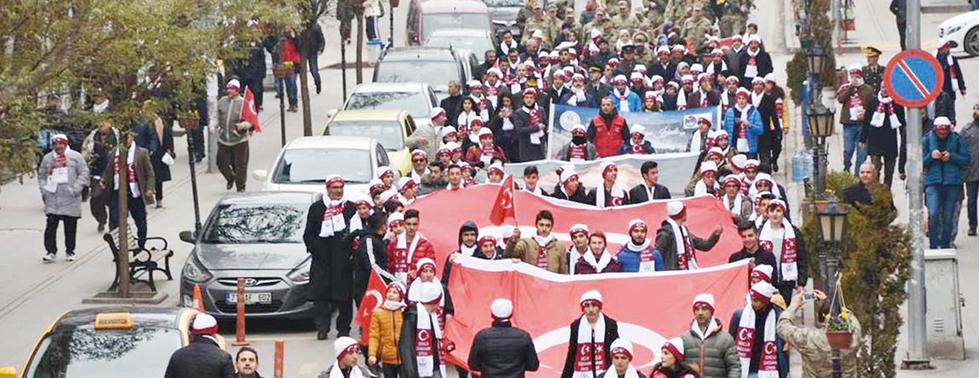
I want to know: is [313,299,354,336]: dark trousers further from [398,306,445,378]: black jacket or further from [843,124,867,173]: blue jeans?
[843,124,867,173]: blue jeans

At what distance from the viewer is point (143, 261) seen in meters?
26.0

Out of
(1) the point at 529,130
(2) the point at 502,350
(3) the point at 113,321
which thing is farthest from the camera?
(1) the point at 529,130

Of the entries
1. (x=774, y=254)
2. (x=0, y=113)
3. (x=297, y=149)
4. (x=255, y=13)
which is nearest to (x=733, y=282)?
(x=774, y=254)

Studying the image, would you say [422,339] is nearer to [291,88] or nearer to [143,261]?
[143,261]

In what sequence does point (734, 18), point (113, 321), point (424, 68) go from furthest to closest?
point (734, 18) → point (424, 68) → point (113, 321)

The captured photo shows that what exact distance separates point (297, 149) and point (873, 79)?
7604 mm

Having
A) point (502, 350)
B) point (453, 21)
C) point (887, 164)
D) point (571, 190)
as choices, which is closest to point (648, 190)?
point (571, 190)

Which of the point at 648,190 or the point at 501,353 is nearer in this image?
the point at 501,353

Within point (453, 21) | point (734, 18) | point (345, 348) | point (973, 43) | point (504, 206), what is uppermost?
point (453, 21)

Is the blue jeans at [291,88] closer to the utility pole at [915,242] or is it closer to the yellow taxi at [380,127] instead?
the yellow taxi at [380,127]

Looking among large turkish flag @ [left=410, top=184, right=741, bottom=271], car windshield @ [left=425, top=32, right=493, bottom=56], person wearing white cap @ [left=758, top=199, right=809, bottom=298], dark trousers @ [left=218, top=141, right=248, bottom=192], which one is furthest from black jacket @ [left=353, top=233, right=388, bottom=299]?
car windshield @ [left=425, top=32, right=493, bottom=56]

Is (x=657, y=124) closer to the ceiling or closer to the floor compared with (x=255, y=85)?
closer to the floor

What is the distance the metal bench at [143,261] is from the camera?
2528cm

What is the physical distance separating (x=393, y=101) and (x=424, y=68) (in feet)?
10.6
